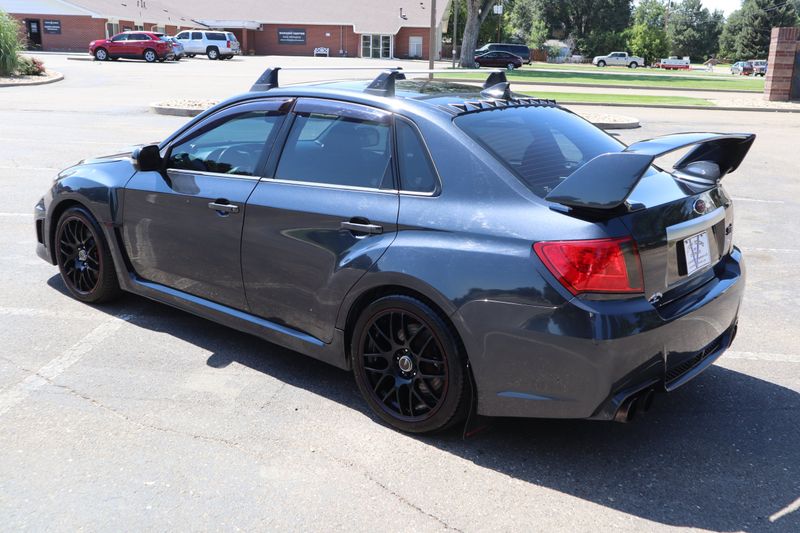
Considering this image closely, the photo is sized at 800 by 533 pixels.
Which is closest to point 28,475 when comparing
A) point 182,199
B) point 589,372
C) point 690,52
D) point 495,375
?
point 182,199

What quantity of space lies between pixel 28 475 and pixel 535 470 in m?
2.30

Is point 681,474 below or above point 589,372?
below

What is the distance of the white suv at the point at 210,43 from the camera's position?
5862 centimetres

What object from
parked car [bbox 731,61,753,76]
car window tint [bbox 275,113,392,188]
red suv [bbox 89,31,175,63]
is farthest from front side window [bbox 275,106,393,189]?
parked car [bbox 731,61,753,76]

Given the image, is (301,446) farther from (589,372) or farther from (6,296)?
(6,296)

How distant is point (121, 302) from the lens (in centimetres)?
562

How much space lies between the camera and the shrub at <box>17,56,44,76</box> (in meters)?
29.7

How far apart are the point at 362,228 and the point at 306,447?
3.62 feet

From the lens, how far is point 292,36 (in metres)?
73.5

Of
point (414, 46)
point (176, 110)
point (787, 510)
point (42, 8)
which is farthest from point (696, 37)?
point (787, 510)

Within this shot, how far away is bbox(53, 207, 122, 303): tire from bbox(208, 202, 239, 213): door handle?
1210 millimetres

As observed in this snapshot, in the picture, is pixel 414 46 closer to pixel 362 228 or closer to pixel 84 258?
pixel 84 258

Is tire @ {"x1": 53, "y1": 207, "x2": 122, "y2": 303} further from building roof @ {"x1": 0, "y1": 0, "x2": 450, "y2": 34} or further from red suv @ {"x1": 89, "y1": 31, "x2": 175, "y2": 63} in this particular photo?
building roof @ {"x1": 0, "y1": 0, "x2": 450, "y2": 34}

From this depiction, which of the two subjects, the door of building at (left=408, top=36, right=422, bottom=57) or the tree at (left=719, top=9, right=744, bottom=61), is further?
the tree at (left=719, top=9, right=744, bottom=61)
